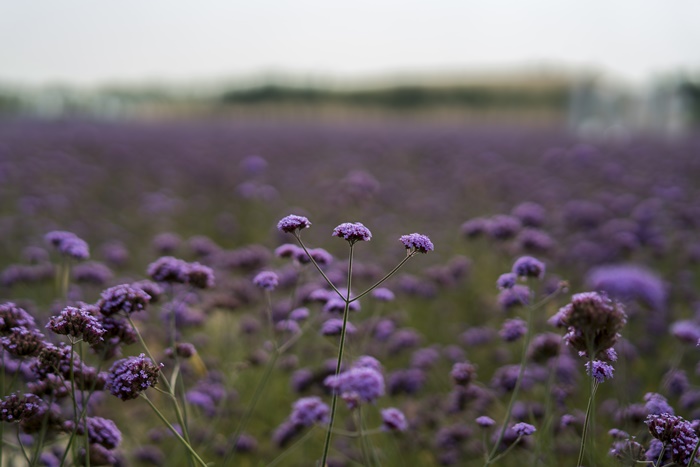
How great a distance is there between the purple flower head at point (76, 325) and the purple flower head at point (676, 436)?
162 cm

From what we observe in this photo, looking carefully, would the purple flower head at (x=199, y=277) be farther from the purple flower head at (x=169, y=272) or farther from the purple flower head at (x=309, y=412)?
the purple flower head at (x=309, y=412)

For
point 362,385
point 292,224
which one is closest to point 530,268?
point 292,224

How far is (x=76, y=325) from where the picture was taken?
198cm

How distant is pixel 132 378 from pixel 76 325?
0.72 ft

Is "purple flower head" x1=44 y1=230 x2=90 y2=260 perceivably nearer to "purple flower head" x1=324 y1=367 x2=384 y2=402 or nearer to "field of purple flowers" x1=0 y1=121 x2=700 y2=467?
"field of purple flowers" x1=0 y1=121 x2=700 y2=467

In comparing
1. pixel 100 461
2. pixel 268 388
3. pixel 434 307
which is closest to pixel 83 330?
pixel 100 461

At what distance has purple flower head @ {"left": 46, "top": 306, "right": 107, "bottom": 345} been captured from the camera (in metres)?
1.96

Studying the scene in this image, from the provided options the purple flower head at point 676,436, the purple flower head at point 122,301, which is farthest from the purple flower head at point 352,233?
the purple flower head at point 676,436

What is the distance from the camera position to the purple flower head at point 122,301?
7.06ft

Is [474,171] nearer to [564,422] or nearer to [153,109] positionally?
[564,422]

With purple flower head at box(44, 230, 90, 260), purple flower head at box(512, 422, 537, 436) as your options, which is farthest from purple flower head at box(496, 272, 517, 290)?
purple flower head at box(44, 230, 90, 260)

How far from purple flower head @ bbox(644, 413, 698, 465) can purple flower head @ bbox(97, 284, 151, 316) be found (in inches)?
61.7

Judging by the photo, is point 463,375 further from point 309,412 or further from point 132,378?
point 132,378

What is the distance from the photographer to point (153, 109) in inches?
2282
